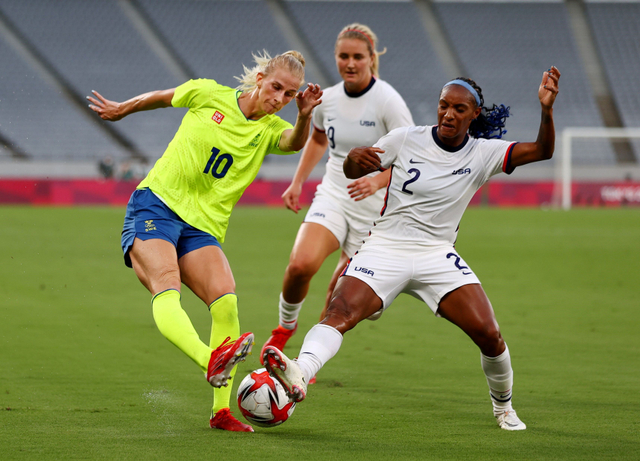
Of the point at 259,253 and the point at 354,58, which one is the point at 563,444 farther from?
the point at 259,253

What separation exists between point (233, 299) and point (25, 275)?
283 inches

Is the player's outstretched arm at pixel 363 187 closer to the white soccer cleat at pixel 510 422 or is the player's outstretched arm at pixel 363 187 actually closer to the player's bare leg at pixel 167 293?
the player's bare leg at pixel 167 293

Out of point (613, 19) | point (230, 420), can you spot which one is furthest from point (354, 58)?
point (613, 19)

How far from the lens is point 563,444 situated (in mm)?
3910

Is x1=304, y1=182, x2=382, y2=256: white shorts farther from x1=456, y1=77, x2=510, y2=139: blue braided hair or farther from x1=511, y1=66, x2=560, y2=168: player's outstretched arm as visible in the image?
x1=511, y1=66, x2=560, y2=168: player's outstretched arm

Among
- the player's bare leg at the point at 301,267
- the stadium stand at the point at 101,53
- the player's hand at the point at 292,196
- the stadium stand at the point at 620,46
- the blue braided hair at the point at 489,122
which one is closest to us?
the blue braided hair at the point at 489,122

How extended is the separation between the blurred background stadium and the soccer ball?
2328 cm

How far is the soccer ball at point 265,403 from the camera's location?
3791mm

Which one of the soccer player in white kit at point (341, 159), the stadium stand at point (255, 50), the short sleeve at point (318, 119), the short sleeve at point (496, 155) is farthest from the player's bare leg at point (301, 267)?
the stadium stand at point (255, 50)

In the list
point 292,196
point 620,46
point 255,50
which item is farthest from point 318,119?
point 620,46

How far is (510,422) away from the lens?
13.9ft

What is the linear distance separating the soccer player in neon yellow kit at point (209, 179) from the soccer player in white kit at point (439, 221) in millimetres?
552

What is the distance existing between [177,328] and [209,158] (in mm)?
1068

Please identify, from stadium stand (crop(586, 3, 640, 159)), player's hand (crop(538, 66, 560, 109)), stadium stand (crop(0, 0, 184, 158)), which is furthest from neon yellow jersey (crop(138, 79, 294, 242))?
stadium stand (crop(586, 3, 640, 159))
